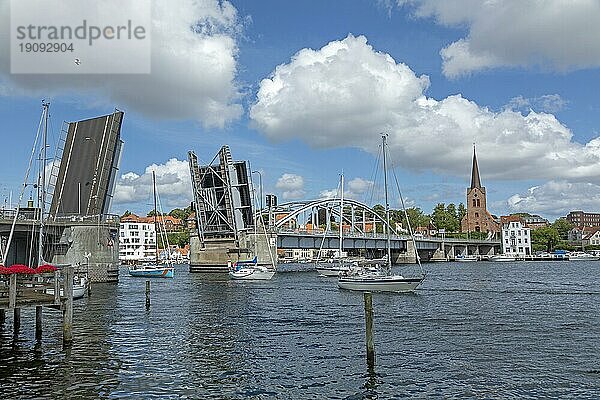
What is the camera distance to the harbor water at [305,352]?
16.0 meters

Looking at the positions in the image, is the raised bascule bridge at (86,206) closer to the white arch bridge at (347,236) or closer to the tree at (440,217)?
the white arch bridge at (347,236)

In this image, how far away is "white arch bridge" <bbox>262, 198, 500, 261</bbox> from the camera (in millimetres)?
92938

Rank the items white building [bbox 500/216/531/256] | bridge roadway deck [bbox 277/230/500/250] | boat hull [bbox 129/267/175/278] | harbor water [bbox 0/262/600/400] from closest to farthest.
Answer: harbor water [bbox 0/262/600/400] < boat hull [bbox 129/267/175/278] < bridge roadway deck [bbox 277/230/500/250] < white building [bbox 500/216/531/256]

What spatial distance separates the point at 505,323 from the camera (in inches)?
1136

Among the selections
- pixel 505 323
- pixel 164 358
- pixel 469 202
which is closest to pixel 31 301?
pixel 164 358

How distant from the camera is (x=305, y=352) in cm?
2116

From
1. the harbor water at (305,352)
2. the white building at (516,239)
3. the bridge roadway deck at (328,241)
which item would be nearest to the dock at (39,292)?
the harbor water at (305,352)

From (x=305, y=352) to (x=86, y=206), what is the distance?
40761 millimetres

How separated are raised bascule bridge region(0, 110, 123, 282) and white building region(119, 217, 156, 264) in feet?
299

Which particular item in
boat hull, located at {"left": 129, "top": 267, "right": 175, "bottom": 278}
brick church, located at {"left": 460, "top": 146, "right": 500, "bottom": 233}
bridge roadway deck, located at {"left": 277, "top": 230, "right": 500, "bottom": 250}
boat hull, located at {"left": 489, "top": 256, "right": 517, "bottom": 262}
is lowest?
boat hull, located at {"left": 489, "top": 256, "right": 517, "bottom": 262}

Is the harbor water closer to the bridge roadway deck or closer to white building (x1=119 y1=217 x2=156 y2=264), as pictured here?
the bridge roadway deck

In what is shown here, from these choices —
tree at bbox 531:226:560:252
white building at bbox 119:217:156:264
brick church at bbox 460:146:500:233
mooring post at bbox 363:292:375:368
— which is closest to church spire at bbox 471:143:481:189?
brick church at bbox 460:146:500:233

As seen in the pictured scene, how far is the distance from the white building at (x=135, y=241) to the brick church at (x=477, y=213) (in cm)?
8688

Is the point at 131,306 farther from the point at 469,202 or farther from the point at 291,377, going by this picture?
the point at 469,202
